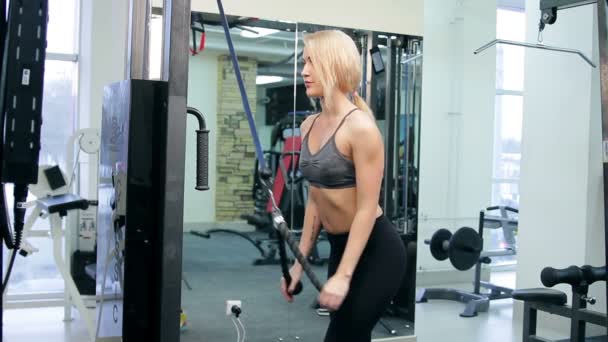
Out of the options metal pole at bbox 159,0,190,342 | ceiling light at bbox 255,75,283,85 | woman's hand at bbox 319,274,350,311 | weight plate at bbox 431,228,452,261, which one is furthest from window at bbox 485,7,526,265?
metal pole at bbox 159,0,190,342

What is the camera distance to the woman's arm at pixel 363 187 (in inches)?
74.5

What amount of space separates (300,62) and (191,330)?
1.69m

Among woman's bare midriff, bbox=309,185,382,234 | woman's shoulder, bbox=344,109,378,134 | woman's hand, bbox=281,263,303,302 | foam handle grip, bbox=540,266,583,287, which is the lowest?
foam handle grip, bbox=540,266,583,287

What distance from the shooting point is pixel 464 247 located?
523 centimetres

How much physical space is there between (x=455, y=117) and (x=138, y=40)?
5286mm

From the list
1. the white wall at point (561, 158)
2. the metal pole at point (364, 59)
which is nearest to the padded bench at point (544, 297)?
the white wall at point (561, 158)

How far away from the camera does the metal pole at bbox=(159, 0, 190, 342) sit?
130 cm

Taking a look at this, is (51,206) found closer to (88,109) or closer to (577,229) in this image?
(88,109)

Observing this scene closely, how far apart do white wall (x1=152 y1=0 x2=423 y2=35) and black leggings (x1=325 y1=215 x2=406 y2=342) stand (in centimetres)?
203

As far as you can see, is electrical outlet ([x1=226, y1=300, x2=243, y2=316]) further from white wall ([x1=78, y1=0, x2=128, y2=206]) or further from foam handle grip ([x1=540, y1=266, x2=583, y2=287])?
white wall ([x1=78, y1=0, x2=128, y2=206])

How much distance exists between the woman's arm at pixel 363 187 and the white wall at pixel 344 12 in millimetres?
1930

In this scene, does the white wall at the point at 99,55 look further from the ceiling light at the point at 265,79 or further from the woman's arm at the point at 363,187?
the woman's arm at the point at 363,187

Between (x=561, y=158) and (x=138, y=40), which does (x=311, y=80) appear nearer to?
(x=138, y=40)

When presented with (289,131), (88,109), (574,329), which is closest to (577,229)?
(574,329)
